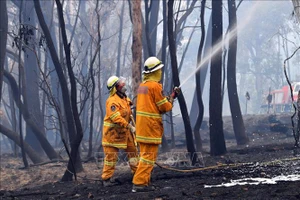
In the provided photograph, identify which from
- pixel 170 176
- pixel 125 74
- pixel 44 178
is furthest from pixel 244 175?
pixel 125 74

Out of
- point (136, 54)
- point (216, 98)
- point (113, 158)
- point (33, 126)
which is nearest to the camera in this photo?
point (113, 158)

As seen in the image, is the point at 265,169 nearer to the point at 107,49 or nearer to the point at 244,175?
the point at 244,175

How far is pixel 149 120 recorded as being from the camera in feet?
27.5

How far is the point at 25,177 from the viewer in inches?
622

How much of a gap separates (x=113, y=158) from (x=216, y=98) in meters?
4.93

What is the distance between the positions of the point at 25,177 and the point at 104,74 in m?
24.3

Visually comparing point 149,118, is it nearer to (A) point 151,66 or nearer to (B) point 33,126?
(A) point 151,66

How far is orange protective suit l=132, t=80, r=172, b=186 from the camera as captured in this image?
838cm

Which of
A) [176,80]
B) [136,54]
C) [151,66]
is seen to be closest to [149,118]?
[151,66]

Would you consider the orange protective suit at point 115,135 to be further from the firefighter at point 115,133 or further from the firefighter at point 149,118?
the firefighter at point 149,118

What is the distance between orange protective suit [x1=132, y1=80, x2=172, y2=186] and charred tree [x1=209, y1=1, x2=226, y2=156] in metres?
5.93

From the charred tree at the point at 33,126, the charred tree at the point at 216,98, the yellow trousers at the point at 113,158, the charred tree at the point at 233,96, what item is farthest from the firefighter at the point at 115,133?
the charred tree at the point at 233,96

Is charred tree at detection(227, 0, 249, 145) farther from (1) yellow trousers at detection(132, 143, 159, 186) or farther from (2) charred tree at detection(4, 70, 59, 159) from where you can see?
(1) yellow trousers at detection(132, 143, 159, 186)

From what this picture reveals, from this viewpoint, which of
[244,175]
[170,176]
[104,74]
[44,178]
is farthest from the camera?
[104,74]
